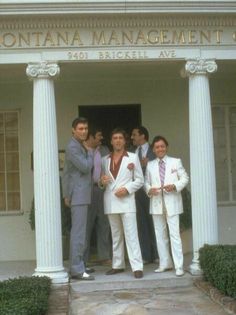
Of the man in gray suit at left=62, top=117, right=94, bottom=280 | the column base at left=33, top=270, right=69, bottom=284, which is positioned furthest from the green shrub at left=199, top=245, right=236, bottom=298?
the column base at left=33, top=270, right=69, bottom=284

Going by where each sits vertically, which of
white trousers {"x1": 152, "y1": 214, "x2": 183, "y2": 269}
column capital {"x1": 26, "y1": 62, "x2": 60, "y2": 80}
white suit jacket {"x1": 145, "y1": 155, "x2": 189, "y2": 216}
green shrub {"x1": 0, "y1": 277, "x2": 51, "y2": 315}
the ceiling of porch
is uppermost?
the ceiling of porch

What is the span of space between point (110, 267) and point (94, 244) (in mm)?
989

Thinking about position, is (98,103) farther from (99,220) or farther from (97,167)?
(97,167)

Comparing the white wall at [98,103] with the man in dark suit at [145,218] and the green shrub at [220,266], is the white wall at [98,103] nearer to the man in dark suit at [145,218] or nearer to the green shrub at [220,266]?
the man in dark suit at [145,218]

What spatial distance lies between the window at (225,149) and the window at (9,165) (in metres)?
3.60

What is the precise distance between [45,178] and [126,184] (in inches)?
44.5

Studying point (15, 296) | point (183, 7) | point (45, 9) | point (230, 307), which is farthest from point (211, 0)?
point (15, 296)

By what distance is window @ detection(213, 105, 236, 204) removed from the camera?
11.5 m

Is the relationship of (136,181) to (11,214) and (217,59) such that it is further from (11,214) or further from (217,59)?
(11,214)

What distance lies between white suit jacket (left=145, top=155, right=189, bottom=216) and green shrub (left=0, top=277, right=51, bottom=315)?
186 cm

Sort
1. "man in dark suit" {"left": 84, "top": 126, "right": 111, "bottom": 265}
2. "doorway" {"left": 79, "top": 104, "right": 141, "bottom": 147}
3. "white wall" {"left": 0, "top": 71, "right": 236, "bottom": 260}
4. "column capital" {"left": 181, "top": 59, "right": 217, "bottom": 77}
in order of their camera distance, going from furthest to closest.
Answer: "doorway" {"left": 79, "top": 104, "right": 141, "bottom": 147}, "white wall" {"left": 0, "top": 71, "right": 236, "bottom": 260}, "man in dark suit" {"left": 84, "top": 126, "right": 111, "bottom": 265}, "column capital" {"left": 181, "top": 59, "right": 217, "bottom": 77}

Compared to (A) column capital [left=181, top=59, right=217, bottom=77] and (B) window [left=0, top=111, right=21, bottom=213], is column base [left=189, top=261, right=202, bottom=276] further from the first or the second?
(B) window [left=0, top=111, right=21, bottom=213]

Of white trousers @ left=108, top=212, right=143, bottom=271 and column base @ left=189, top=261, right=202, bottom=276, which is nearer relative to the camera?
white trousers @ left=108, top=212, right=143, bottom=271

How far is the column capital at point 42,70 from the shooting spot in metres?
8.82
